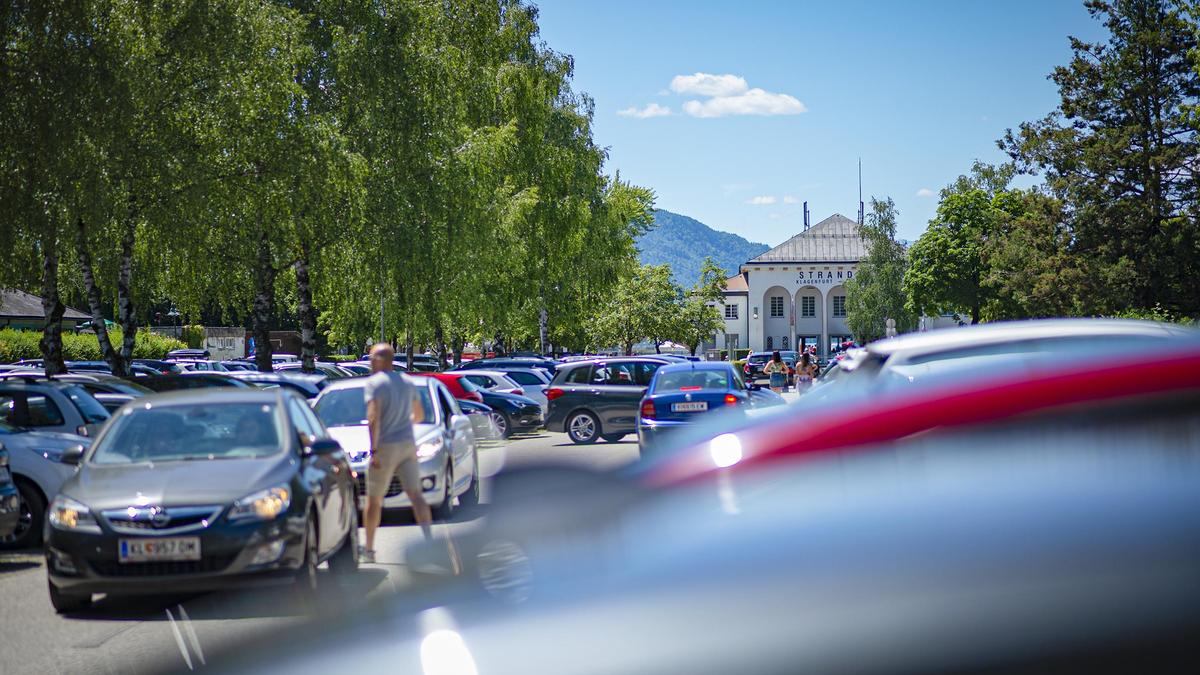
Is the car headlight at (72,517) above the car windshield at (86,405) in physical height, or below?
below

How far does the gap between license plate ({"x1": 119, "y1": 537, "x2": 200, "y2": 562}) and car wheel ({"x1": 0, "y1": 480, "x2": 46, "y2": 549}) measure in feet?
16.9

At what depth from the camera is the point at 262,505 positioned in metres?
8.69

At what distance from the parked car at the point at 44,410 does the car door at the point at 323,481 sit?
506cm

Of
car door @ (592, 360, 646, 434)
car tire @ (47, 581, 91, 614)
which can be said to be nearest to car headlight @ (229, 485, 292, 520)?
car tire @ (47, 581, 91, 614)

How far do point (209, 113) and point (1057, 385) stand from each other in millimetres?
25140

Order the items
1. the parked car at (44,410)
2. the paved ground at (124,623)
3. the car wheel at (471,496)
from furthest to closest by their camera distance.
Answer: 1. the car wheel at (471,496)
2. the parked car at (44,410)
3. the paved ground at (124,623)

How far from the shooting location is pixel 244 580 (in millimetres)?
8555

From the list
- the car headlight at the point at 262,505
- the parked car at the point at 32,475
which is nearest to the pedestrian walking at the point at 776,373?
the parked car at the point at 32,475

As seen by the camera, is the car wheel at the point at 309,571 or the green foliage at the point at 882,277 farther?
the green foliage at the point at 882,277

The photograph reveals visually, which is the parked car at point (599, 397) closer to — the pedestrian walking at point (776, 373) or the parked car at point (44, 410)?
the pedestrian walking at point (776, 373)

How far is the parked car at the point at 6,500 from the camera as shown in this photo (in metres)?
11.9

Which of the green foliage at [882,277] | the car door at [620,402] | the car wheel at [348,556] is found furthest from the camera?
the green foliage at [882,277]

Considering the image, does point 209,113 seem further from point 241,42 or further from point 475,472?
point 475,472

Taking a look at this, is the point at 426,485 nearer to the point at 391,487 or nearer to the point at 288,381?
the point at 391,487
